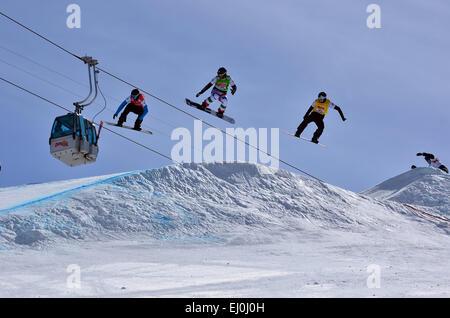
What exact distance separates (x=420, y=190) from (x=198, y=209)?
92.1 ft

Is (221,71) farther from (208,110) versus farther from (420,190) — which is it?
(420,190)

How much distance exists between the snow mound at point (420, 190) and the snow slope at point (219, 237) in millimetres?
349

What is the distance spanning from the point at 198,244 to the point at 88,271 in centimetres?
1691

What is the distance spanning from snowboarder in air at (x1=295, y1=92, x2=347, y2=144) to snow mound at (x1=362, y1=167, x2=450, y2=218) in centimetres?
4847

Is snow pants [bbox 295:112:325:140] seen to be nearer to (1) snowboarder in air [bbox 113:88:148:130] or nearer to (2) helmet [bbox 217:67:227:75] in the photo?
(2) helmet [bbox 217:67:227:75]

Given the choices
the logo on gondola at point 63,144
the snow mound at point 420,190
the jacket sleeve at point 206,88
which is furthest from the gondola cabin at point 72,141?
the snow mound at point 420,190

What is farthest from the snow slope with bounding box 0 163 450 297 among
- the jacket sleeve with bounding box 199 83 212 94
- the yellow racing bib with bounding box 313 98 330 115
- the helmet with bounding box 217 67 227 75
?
the helmet with bounding box 217 67 227 75

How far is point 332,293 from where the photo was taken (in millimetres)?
26719

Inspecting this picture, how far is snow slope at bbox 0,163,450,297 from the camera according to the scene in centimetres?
3212

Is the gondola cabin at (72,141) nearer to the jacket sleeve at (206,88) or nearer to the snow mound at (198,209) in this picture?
the jacket sleeve at (206,88)

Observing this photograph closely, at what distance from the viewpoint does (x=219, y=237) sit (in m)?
57.9

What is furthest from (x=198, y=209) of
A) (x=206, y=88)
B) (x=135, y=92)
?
(x=135, y=92)
